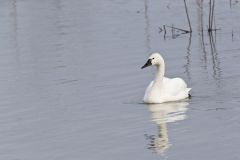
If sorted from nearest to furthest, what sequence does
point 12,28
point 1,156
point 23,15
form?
point 1,156 < point 12,28 < point 23,15

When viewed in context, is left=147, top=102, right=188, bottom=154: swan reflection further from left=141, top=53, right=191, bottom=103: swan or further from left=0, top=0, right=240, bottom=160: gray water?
left=141, top=53, right=191, bottom=103: swan

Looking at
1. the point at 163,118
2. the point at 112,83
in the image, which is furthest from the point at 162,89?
the point at 163,118

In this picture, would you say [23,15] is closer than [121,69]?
No

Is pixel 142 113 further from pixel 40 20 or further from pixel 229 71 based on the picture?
pixel 40 20

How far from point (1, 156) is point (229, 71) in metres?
8.61

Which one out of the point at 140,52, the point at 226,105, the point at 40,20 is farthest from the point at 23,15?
the point at 226,105

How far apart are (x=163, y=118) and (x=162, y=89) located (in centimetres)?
233

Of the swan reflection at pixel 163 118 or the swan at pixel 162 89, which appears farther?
the swan at pixel 162 89

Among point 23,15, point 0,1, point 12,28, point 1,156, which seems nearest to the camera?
point 1,156

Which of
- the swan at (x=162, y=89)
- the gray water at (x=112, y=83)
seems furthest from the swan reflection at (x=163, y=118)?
the swan at (x=162, y=89)

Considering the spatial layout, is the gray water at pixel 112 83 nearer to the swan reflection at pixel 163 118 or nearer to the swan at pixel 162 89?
the swan reflection at pixel 163 118

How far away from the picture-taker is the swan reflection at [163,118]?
14725mm

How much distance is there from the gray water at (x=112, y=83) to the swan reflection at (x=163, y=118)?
0.08ft

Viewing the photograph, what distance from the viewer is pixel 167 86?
19.5 metres
